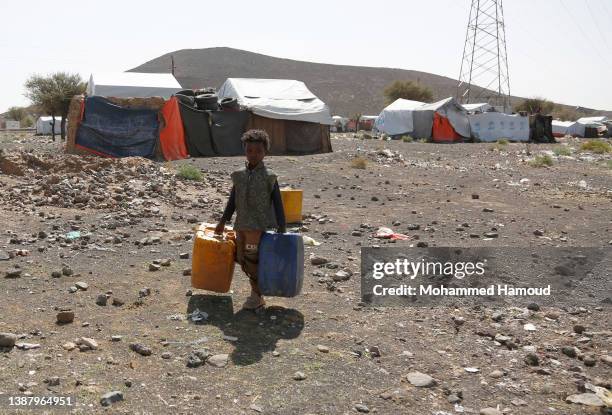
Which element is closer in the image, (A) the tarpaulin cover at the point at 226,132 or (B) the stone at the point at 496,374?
(B) the stone at the point at 496,374

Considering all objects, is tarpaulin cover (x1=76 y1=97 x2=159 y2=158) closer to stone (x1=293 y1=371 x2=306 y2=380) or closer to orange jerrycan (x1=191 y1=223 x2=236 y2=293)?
orange jerrycan (x1=191 y1=223 x2=236 y2=293)

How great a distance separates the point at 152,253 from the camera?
613cm

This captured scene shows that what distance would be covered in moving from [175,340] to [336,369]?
3.49 feet

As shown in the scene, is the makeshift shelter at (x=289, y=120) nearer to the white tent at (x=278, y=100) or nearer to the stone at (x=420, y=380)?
the white tent at (x=278, y=100)

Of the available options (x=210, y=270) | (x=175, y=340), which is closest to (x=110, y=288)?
(x=210, y=270)

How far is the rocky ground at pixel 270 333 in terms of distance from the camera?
10.4 feet

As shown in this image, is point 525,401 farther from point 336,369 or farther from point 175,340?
point 175,340

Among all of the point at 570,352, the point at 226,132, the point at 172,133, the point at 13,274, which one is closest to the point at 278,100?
the point at 226,132

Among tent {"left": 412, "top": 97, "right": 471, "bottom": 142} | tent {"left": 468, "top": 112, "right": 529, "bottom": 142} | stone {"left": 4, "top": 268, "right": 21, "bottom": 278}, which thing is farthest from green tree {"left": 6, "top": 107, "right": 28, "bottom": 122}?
stone {"left": 4, "top": 268, "right": 21, "bottom": 278}

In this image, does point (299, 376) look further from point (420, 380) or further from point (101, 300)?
point (101, 300)

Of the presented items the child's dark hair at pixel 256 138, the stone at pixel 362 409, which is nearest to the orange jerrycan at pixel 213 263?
the child's dark hair at pixel 256 138

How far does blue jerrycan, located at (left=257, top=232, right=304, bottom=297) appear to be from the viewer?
4297 millimetres

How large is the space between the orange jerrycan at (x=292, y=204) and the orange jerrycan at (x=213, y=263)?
3160mm
